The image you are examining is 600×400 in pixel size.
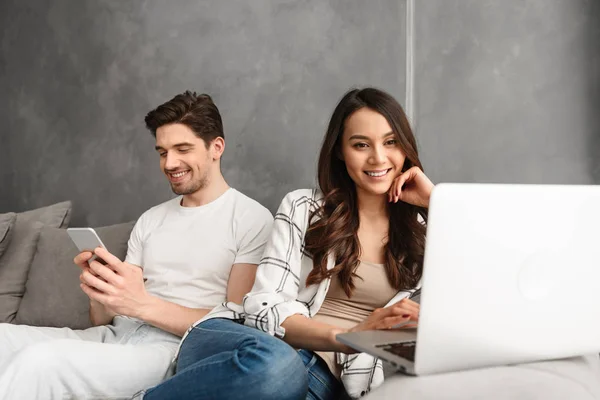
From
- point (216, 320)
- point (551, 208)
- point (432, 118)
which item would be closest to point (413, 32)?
point (432, 118)

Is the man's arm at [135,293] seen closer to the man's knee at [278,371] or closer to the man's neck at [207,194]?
the man's neck at [207,194]

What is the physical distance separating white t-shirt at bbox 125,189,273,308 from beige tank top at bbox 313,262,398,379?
34 cm

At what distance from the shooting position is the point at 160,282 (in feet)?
6.48

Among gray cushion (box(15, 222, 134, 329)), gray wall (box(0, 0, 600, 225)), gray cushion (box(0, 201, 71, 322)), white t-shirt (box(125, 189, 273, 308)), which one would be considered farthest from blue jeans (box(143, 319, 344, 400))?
gray cushion (box(0, 201, 71, 322))

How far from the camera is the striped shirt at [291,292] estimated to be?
58.9 inches

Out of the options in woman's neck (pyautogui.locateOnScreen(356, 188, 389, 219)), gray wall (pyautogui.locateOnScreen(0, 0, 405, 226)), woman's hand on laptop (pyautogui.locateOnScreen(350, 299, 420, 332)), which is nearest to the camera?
woman's hand on laptop (pyautogui.locateOnScreen(350, 299, 420, 332))

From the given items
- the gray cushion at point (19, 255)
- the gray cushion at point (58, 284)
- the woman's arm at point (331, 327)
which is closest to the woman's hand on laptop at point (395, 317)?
the woman's arm at point (331, 327)

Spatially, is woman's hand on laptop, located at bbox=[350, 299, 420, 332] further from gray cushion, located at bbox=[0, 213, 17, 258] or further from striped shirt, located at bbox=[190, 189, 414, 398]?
gray cushion, located at bbox=[0, 213, 17, 258]

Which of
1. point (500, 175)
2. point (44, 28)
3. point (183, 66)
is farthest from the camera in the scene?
point (44, 28)

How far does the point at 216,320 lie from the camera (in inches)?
63.1

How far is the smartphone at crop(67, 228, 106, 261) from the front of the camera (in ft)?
5.10

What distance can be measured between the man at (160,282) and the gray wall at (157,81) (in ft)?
1.06

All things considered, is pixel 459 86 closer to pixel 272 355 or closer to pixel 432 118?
pixel 432 118

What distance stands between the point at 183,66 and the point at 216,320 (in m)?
1.33
